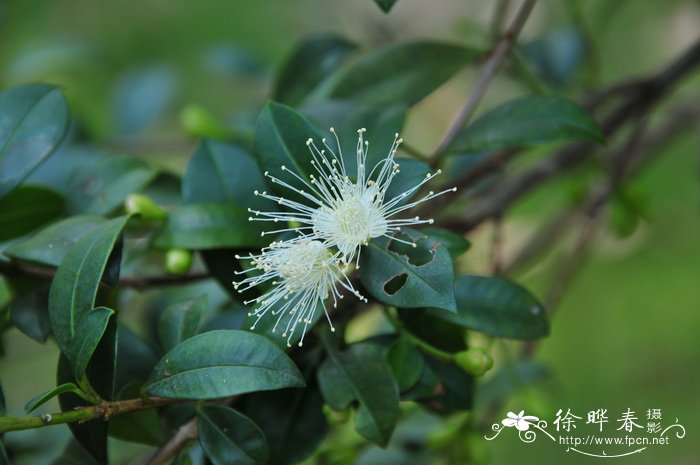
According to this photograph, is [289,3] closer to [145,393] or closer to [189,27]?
[189,27]

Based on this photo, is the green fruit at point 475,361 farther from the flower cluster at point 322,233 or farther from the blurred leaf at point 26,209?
the blurred leaf at point 26,209

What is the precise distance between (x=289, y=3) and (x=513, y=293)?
225 cm

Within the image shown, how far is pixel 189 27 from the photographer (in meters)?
3.27

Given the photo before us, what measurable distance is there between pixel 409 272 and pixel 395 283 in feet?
0.13

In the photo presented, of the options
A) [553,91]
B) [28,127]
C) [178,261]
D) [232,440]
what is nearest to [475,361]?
[232,440]

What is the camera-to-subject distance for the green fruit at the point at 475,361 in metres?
0.94

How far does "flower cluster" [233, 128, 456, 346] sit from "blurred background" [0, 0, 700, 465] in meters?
0.65

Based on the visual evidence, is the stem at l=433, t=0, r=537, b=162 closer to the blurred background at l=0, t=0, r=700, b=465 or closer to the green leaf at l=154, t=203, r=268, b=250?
the green leaf at l=154, t=203, r=268, b=250

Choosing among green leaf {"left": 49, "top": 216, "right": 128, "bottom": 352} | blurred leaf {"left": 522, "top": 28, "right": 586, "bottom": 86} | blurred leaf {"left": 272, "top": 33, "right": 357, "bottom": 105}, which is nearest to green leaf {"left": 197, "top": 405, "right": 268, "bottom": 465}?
green leaf {"left": 49, "top": 216, "right": 128, "bottom": 352}

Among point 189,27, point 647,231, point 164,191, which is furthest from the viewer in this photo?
point 189,27

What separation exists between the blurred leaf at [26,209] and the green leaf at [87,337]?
13.5 inches

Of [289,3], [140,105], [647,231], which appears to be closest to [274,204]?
[140,105]

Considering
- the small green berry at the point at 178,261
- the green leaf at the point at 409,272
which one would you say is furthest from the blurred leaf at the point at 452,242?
the small green berry at the point at 178,261

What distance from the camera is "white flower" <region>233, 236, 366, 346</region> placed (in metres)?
0.91
